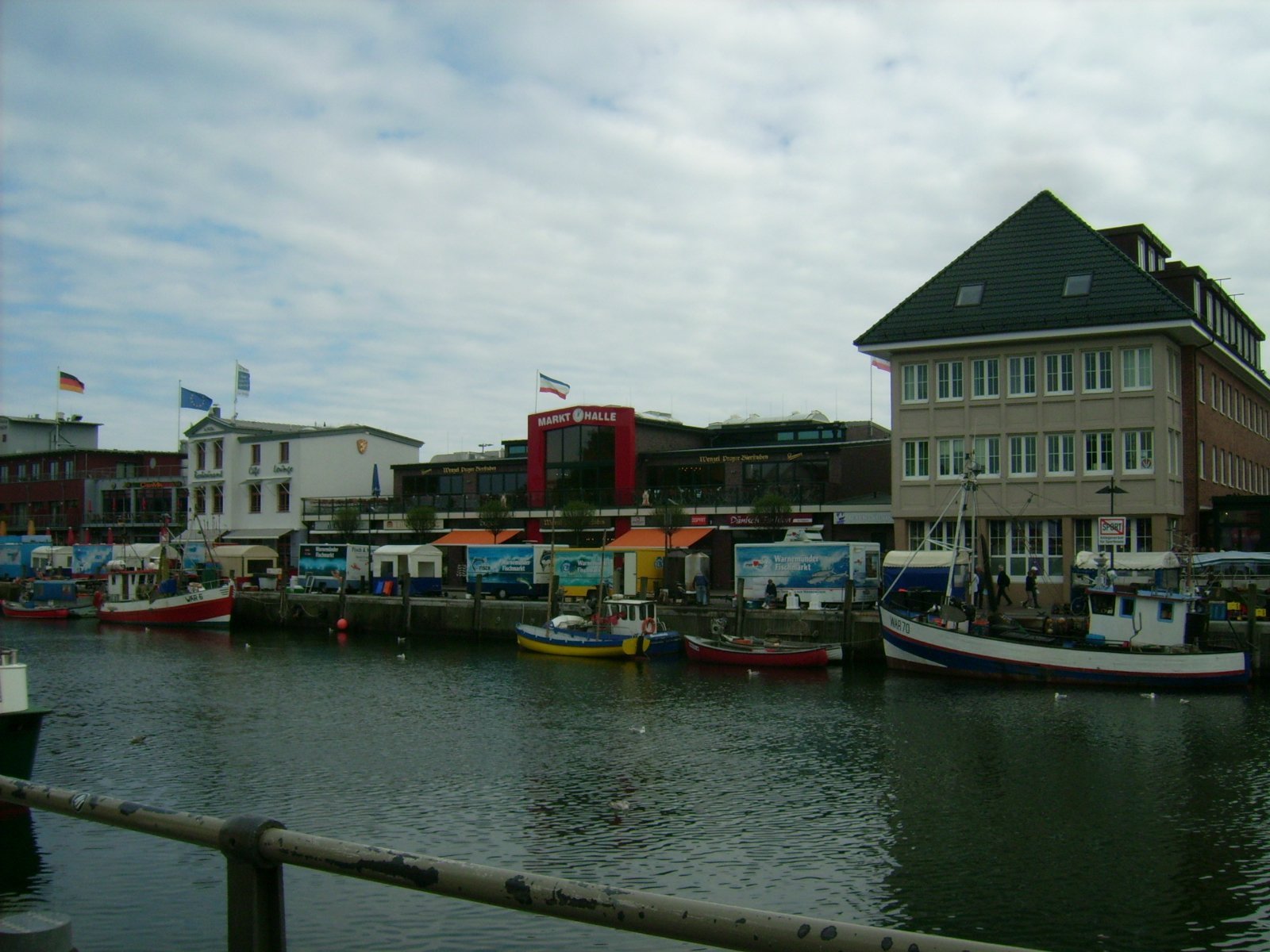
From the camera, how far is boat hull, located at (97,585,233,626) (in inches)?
2510

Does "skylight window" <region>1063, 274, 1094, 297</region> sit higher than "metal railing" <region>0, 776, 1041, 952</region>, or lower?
higher

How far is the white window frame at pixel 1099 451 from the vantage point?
1896 inches

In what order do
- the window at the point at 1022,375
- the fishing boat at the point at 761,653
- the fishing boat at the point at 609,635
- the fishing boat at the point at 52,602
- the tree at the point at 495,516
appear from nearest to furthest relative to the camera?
the fishing boat at the point at 761,653, the fishing boat at the point at 609,635, the window at the point at 1022,375, the tree at the point at 495,516, the fishing boat at the point at 52,602

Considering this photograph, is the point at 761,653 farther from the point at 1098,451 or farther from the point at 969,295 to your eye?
the point at 969,295

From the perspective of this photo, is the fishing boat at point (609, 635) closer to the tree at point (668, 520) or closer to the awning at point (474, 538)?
the tree at point (668, 520)

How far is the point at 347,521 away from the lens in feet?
254

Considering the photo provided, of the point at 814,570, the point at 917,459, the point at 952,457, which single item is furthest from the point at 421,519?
the point at 952,457

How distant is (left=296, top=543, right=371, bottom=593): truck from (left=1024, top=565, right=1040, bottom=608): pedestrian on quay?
37.6 m

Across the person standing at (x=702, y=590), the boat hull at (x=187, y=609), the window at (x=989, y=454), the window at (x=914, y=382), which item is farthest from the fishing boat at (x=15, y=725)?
the boat hull at (x=187, y=609)

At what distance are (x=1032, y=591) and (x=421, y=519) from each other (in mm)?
40315

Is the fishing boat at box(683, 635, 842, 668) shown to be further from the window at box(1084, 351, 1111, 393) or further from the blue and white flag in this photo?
the blue and white flag

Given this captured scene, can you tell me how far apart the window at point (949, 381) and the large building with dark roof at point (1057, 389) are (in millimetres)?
50

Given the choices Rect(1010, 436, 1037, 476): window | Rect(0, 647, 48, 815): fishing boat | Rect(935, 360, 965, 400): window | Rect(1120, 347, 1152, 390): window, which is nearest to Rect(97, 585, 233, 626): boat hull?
Rect(935, 360, 965, 400): window

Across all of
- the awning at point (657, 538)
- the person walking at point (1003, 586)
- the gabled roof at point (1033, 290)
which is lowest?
the person walking at point (1003, 586)
